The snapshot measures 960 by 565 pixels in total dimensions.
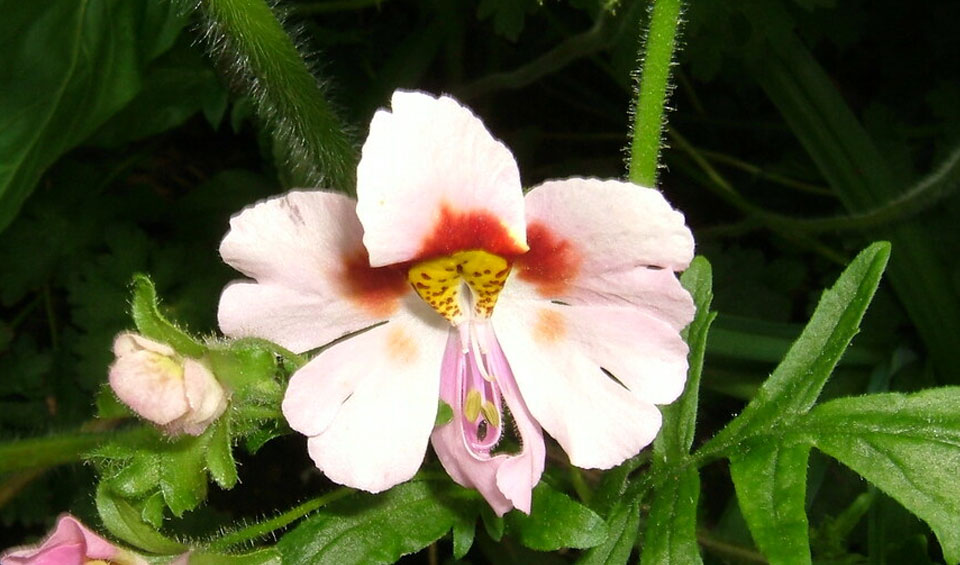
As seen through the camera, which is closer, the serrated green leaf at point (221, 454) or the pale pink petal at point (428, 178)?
the pale pink petal at point (428, 178)

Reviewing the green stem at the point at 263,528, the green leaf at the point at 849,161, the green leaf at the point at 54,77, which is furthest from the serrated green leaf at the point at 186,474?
the green leaf at the point at 849,161

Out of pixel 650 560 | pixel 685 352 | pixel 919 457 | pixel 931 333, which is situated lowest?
pixel 931 333

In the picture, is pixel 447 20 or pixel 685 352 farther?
pixel 447 20

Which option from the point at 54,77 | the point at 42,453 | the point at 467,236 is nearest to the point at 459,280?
the point at 467,236

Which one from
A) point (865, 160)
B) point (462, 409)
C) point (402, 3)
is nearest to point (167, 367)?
point (462, 409)

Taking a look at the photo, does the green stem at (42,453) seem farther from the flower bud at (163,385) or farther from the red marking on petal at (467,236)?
the red marking on petal at (467,236)

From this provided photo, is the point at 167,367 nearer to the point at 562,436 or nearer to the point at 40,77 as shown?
the point at 562,436
